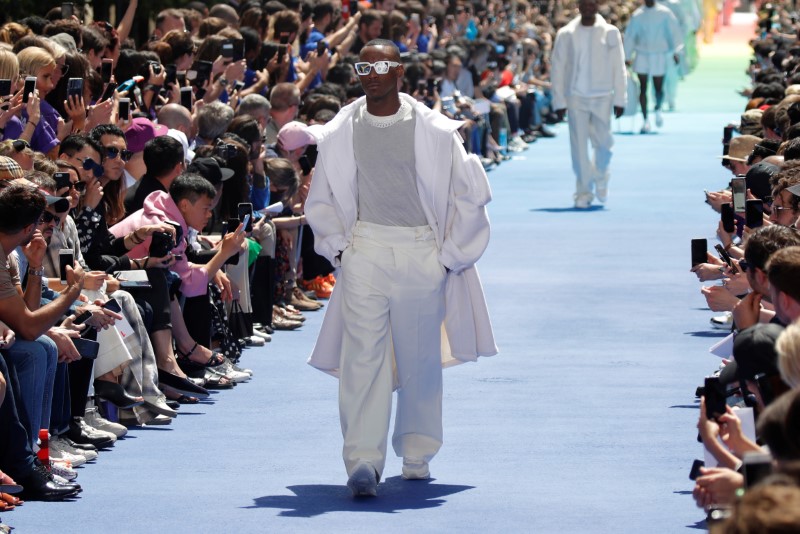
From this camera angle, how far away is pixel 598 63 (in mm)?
16719

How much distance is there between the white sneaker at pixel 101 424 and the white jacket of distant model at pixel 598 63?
9824mm

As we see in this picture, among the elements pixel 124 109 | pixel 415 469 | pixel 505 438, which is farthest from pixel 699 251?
pixel 124 109

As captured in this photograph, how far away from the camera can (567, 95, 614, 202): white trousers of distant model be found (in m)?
16.8

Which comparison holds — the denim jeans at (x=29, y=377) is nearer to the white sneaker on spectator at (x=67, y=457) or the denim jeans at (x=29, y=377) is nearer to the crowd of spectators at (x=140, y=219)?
the crowd of spectators at (x=140, y=219)

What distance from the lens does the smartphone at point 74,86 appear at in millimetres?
8898

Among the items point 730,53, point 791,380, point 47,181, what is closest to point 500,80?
point 47,181

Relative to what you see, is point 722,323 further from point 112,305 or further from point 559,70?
point 559,70

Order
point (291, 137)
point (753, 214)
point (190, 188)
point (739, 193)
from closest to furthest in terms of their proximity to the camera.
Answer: point (753, 214), point (739, 193), point (190, 188), point (291, 137)

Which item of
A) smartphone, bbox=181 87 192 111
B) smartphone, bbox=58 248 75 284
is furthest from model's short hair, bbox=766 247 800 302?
smartphone, bbox=181 87 192 111

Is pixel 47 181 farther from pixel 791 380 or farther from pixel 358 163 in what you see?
pixel 791 380

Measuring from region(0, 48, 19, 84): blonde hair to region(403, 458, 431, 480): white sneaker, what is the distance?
122 inches

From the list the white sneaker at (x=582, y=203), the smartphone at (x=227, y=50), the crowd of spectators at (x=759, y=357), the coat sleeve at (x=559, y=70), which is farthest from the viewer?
the white sneaker at (x=582, y=203)

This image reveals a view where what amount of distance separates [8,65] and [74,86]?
497 mm

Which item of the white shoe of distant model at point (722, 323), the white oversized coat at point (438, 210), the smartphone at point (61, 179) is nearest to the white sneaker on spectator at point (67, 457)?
the white oversized coat at point (438, 210)
